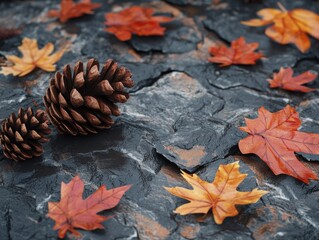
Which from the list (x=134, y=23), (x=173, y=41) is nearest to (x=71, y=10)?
(x=134, y=23)

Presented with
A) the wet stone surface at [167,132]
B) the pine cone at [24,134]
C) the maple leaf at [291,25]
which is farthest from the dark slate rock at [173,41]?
the pine cone at [24,134]

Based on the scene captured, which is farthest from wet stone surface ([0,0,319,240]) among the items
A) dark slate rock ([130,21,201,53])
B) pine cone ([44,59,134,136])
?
pine cone ([44,59,134,136])

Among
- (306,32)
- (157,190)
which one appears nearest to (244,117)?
(157,190)

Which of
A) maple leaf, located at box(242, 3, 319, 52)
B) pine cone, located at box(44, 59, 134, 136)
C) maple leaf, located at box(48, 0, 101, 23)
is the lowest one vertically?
maple leaf, located at box(242, 3, 319, 52)

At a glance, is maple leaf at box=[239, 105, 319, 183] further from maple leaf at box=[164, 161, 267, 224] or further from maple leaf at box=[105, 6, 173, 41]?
maple leaf at box=[105, 6, 173, 41]

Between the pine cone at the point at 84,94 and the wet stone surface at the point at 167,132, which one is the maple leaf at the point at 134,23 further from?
the pine cone at the point at 84,94

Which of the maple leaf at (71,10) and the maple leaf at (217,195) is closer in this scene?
the maple leaf at (217,195)

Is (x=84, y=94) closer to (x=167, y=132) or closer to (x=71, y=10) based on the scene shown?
(x=167, y=132)
